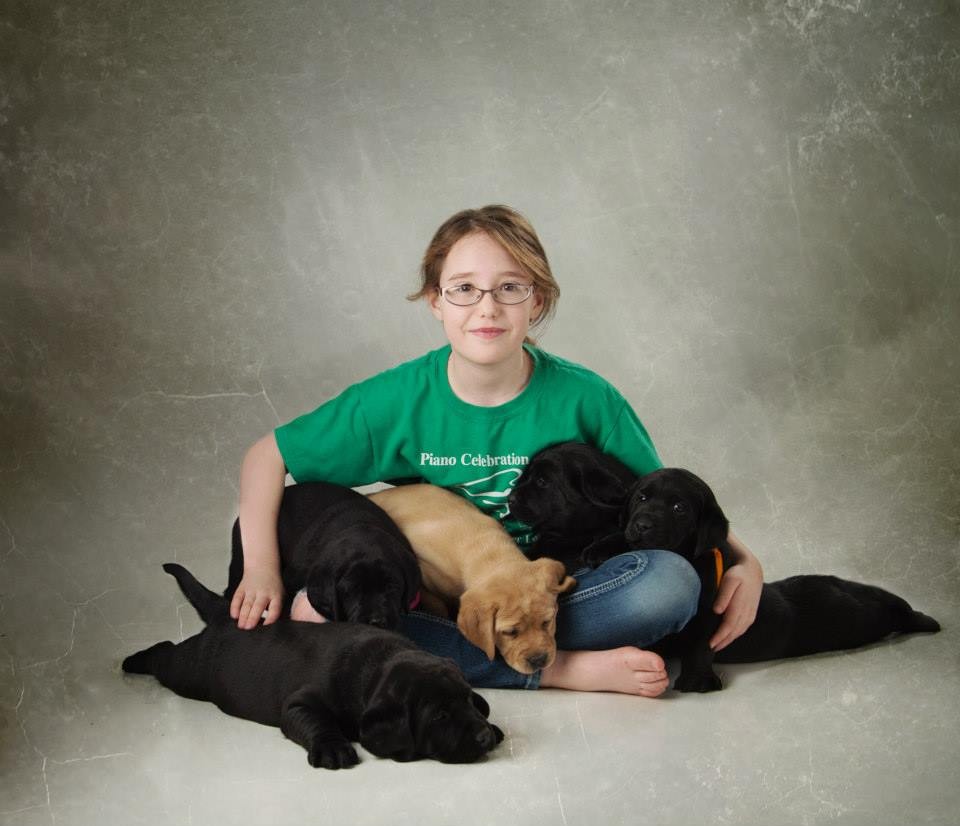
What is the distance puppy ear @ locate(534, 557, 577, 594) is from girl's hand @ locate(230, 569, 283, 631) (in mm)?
604

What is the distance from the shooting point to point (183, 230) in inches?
159

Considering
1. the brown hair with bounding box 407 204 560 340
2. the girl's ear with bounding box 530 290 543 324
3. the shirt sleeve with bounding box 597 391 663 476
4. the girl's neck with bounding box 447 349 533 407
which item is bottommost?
the shirt sleeve with bounding box 597 391 663 476

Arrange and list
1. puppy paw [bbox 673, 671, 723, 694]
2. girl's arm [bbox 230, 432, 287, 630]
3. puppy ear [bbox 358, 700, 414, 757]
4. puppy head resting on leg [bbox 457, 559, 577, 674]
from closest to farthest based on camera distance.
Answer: puppy ear [bbox 358, 700, 414, 757]
puppy head resting on leg [bbox 457, 559, 577, 674]
puppy paw [bbox 673, 671, 723, 694]
girl's arm [bbox 230, 432, 287, 630]

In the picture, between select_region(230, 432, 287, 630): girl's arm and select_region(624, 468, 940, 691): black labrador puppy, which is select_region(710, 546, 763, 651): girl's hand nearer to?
select_region(624, 468, 940, 691): black labrador puppy

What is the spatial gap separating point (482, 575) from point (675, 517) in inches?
17.7

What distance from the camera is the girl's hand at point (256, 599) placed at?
2.91 m

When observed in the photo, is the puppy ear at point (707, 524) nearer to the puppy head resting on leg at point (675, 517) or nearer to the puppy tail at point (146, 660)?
the puppy head resting on leg at point (675, 517)

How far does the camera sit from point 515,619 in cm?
272

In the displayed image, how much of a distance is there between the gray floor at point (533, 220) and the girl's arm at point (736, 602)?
1.86 ft

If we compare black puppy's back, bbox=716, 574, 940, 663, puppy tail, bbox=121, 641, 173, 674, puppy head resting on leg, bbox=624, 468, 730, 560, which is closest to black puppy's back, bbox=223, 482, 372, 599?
puppy tail, bbox=121, 641, 173, 674

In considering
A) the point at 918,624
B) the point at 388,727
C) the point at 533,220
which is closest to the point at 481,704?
the point at 388,727

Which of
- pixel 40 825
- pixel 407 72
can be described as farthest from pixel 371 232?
pixel 40 825

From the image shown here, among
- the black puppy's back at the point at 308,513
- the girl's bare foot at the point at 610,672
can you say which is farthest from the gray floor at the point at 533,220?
the girl's bare foot at the point at 610,672

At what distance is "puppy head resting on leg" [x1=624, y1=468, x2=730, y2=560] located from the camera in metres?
2.93
